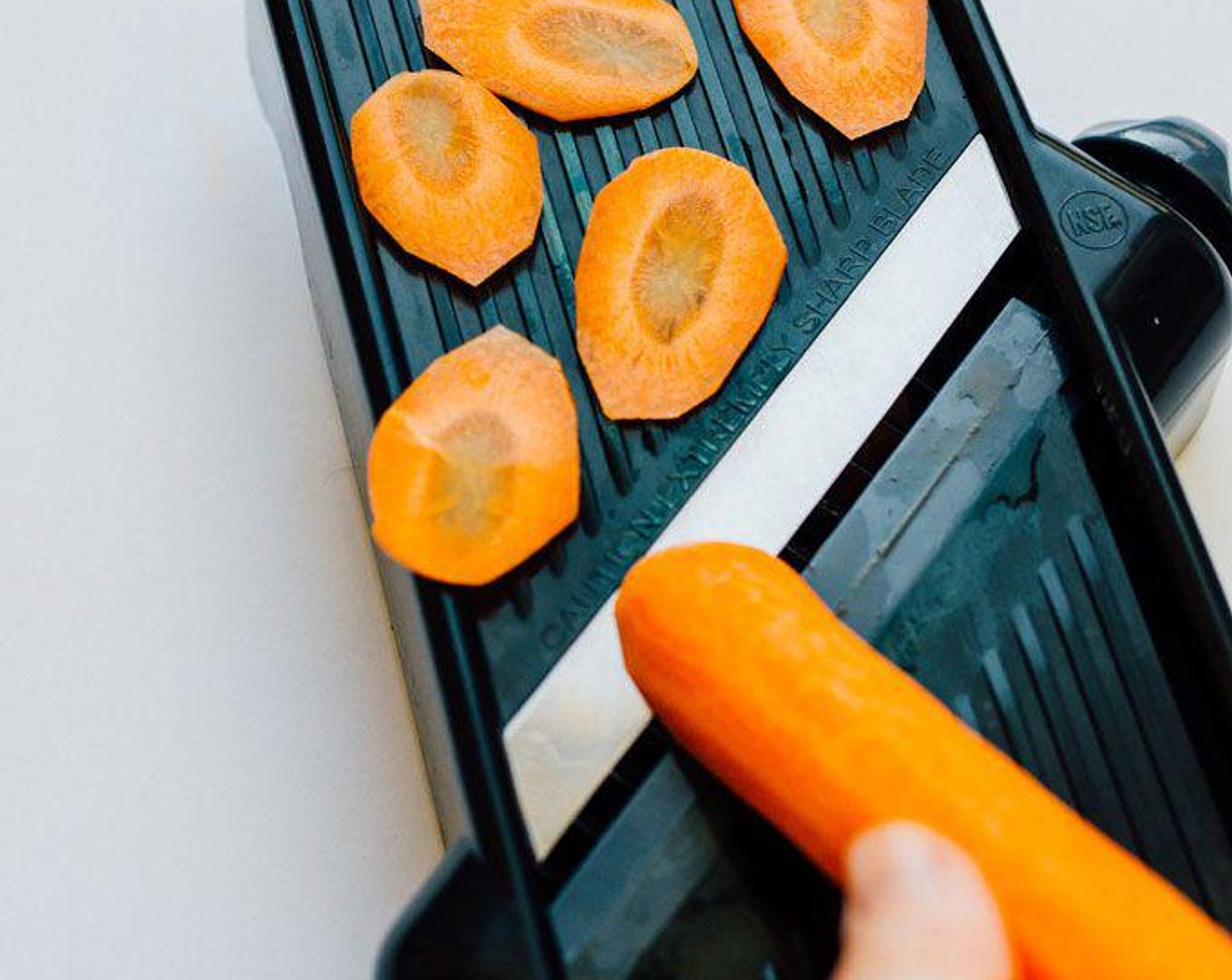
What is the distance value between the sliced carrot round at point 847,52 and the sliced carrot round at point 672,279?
0.06 metres

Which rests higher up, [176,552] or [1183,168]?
[1183,168]

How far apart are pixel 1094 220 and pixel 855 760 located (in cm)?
29

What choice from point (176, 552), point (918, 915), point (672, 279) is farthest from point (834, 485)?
point (176, 552)

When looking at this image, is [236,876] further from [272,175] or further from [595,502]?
[272,175]

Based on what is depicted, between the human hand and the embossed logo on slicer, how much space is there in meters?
0.30

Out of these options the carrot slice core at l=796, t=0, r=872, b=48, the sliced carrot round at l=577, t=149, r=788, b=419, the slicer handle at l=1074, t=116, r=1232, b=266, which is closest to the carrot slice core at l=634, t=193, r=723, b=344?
the sliced carrot round at l=577, t=149, r=788, b=419

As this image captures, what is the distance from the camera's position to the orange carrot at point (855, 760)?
1.41 ft

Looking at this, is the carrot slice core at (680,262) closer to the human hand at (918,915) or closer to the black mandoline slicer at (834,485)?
the black mandoline slicer at (834,485)

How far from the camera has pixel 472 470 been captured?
537 mm

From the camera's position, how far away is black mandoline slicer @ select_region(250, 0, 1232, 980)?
20.0 inches

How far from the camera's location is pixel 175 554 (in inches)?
27.9

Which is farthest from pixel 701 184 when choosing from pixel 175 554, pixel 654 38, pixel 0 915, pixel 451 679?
pixel 0 915

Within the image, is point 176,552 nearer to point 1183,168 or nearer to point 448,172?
point 448,172

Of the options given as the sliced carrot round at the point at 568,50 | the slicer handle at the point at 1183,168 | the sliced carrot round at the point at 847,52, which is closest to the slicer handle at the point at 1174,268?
the slicer handle at the point at 1183,168
